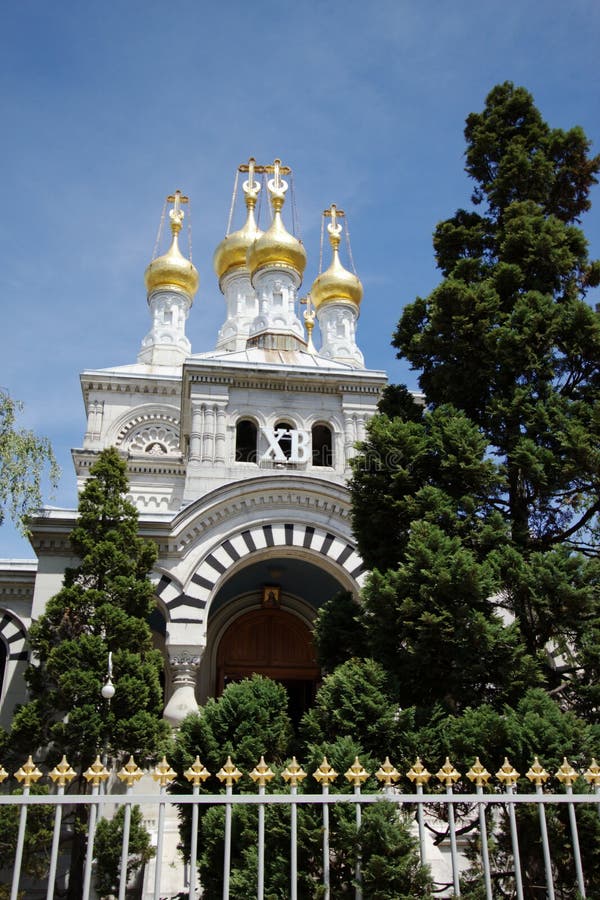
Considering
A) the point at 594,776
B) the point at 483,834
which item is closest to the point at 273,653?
the point at 594,776

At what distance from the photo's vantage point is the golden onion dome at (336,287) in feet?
125

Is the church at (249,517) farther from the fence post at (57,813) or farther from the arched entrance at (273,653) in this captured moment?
the fence post at (57,813)

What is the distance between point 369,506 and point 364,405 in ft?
34.8

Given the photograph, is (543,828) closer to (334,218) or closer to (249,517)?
(249,517)

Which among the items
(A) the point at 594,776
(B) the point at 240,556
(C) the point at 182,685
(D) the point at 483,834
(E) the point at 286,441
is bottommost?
(D) the point at 483,834

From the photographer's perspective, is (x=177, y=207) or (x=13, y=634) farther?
(x=177, y=207)

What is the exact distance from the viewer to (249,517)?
1672 cm

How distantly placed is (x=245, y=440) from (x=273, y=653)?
17.1ft

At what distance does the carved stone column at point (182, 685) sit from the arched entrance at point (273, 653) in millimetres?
3251

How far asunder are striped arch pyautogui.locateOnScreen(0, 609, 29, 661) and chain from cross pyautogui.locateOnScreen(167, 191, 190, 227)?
84.0 feet

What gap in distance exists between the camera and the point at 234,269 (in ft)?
121

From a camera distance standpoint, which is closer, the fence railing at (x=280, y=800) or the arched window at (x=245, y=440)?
the fence railing at (x=280, y=800)

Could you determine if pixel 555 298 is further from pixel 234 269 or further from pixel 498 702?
pixel 234 269

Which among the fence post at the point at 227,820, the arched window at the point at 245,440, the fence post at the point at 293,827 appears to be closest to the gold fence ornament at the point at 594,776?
the fence post at the point at 293,827
